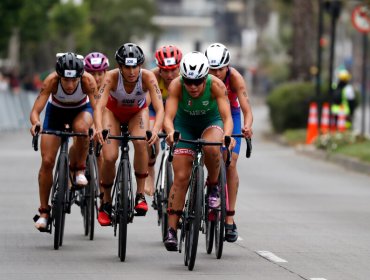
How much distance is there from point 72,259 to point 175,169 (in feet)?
3.98

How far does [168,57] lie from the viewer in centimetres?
1402

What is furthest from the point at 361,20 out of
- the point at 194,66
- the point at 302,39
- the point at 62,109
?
the point at 194,66

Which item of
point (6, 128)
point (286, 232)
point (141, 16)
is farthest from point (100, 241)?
point (141, 16)

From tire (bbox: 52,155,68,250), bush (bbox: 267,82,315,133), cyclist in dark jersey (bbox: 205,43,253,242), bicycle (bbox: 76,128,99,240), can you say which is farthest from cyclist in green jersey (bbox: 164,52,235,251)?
bush (bbox: 267,82,315,133)

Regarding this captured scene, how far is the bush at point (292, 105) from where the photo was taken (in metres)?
36.4

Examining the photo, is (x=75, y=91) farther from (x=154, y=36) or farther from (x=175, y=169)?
(x=154, y=36)

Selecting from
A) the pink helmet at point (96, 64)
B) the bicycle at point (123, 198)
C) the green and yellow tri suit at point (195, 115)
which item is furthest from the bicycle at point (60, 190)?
the pink helmet at point (96, 64)

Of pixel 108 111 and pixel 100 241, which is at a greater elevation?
pixel 108 111

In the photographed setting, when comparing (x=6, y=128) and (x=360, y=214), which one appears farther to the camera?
(x=6, y=128)

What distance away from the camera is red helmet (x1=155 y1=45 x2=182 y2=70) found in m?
14.0

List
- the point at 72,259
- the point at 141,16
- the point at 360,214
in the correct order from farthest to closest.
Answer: the point at 141,16 < the point at 360,214 < the point at 72,259

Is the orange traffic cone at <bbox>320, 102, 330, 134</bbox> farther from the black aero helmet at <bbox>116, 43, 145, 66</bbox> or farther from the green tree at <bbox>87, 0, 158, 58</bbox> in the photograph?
the green tree at <bbox>87, 0, 158, 58</bbox>

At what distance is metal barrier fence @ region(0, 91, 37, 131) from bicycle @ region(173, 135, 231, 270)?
102ft

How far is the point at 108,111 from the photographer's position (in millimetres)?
13070
